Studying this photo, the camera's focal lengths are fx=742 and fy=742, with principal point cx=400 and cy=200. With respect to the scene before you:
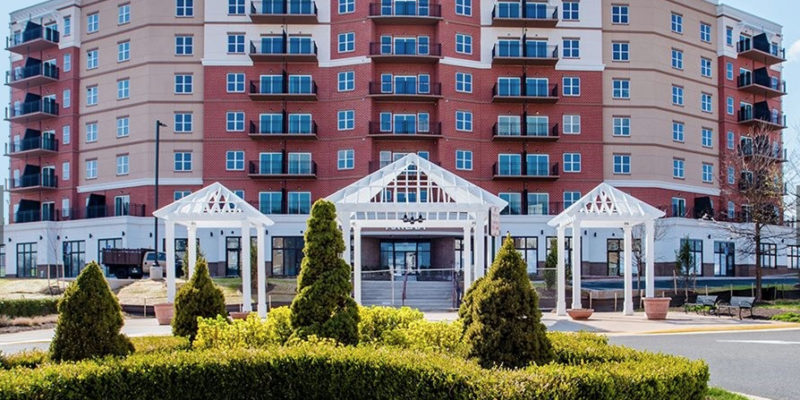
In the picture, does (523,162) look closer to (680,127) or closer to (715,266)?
(680,127)

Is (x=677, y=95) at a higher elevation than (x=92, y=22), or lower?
lower

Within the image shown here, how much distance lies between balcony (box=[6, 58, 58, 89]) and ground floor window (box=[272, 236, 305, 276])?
23.0m

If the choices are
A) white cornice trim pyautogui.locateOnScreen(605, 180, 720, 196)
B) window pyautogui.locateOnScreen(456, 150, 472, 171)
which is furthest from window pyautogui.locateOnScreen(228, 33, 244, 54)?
white cornice trim pyautogui.locateOnScreen(605, 180, 720, 196)

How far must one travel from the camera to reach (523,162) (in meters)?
54.1

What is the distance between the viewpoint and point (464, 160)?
173 feet

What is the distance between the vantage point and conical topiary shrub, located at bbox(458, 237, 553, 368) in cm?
864

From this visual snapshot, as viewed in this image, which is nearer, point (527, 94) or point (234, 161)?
point (234, 161)

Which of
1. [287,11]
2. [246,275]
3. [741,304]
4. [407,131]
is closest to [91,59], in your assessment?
[287,11]

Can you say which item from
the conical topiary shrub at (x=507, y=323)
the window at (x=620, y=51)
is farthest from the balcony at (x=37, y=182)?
the conical topiary shrub at (x=507, y=323)

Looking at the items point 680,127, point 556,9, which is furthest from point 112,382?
point 680,127

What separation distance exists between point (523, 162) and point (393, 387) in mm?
46810

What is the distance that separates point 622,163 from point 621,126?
108 inches

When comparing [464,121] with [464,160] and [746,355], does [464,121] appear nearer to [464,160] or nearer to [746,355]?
[464,160]

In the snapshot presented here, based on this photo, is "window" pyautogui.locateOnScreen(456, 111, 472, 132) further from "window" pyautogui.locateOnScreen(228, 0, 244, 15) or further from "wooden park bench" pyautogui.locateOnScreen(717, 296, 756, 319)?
"wooden park bench" pyautogui.locateOnScreen(717, 296, 756, 319)
